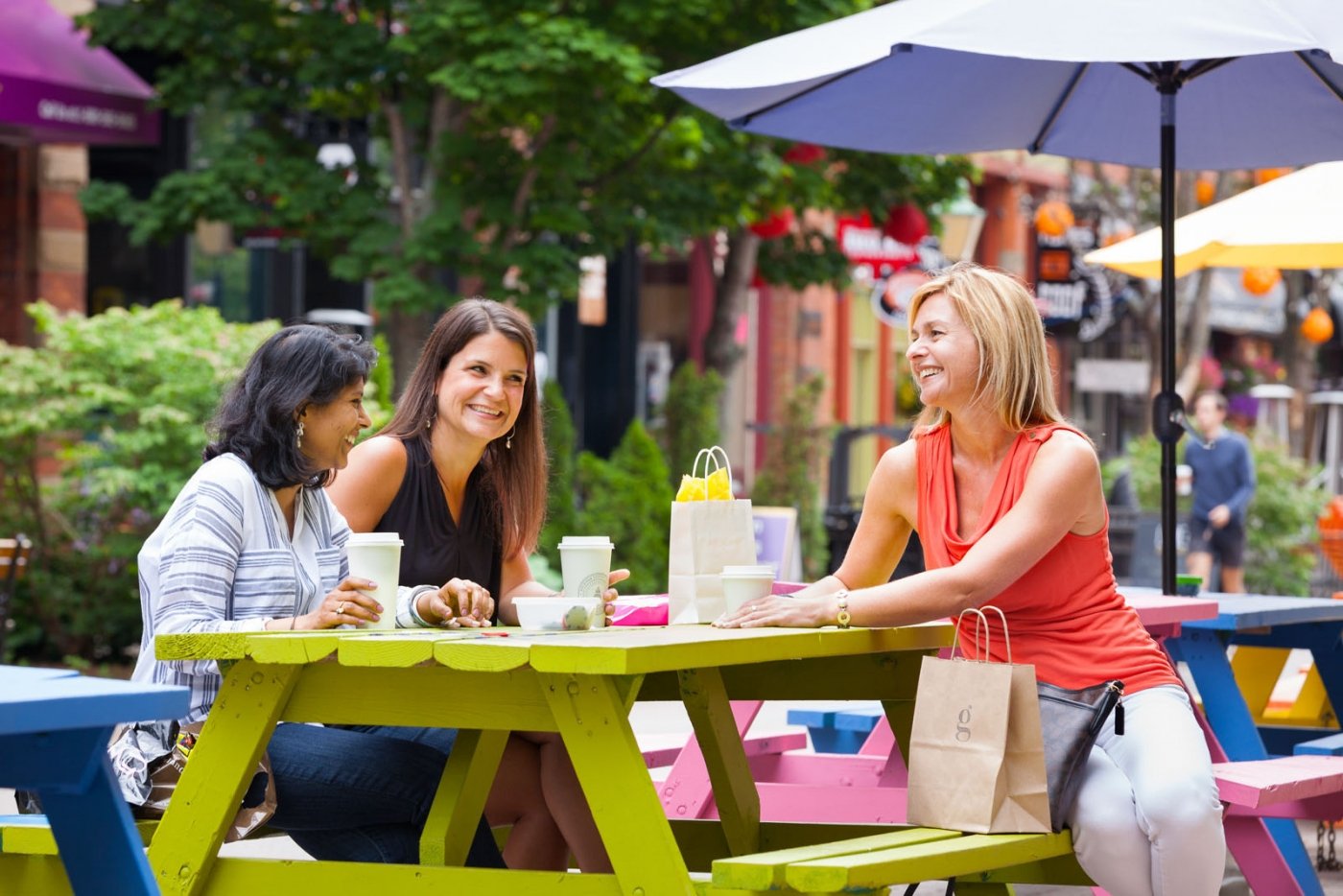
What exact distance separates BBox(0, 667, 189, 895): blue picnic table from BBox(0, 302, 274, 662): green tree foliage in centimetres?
715

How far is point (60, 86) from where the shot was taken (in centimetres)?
1159

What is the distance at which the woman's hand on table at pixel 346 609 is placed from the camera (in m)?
3.61

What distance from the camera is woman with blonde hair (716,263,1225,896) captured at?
3.83 metres

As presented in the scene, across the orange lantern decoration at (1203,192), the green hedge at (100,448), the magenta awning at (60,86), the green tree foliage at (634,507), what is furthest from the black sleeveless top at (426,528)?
the orange lantern decoration at (1203,192)

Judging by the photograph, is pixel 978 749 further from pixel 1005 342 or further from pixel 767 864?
pixel 1005 342

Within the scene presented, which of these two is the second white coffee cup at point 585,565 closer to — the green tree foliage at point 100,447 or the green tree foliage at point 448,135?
the green tree foliage at point 100,447

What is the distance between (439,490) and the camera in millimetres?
4590

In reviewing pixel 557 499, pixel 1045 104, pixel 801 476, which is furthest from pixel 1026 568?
pixel 801 476

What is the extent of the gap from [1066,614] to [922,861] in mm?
871

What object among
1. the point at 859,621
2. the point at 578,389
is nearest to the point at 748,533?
the point at 859,621

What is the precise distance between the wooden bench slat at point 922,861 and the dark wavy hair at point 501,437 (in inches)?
61.7

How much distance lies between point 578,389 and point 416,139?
6.96 meters

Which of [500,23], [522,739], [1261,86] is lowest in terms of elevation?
[522,739]

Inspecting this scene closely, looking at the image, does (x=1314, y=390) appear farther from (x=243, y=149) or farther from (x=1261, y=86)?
(x=1261, y=86)
